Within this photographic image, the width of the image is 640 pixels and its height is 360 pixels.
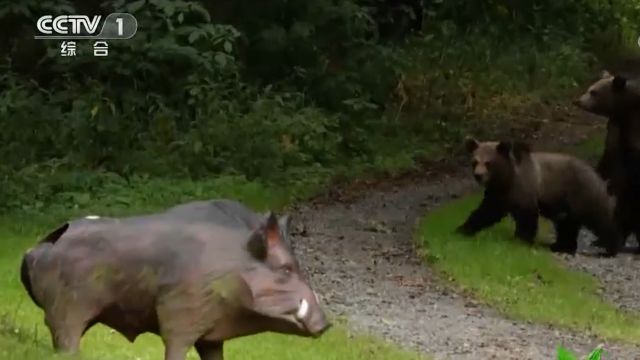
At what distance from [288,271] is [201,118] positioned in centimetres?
1144

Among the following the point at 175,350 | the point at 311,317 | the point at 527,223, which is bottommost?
the point at 527,223

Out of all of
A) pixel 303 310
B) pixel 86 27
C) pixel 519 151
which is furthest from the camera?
pixel 86 27

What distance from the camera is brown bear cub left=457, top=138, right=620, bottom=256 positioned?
13.6 m

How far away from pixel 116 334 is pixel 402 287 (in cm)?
359

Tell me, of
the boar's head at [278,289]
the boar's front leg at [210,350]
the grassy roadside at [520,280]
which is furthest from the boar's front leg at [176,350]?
the grassy roadside at [520,280]

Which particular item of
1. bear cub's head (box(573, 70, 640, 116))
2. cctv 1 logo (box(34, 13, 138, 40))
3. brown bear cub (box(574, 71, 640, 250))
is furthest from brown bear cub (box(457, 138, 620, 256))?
cctv 1 logo (box(34, 13, 138, 40))

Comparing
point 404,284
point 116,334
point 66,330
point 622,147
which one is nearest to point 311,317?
point 66,330

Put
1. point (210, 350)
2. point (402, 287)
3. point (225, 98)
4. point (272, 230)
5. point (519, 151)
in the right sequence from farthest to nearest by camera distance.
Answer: point (225, 98), point (519, 151), point (402, 287), point (210, 350), point (272, 230)

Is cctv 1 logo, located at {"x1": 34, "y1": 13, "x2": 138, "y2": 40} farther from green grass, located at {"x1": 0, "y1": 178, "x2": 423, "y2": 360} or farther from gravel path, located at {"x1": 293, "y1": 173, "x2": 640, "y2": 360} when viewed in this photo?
gravel path, located at {"x1": 293, "y1": 173, "x2": 640, "y2": 360}

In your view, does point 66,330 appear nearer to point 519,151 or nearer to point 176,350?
point 176,350

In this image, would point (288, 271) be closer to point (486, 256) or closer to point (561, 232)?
point (486, 256)

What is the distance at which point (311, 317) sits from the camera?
5.51 metres

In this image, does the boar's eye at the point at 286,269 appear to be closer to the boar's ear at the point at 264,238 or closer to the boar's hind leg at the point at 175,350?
the boar's ear at the point at 264,238

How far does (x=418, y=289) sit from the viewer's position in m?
11.8
